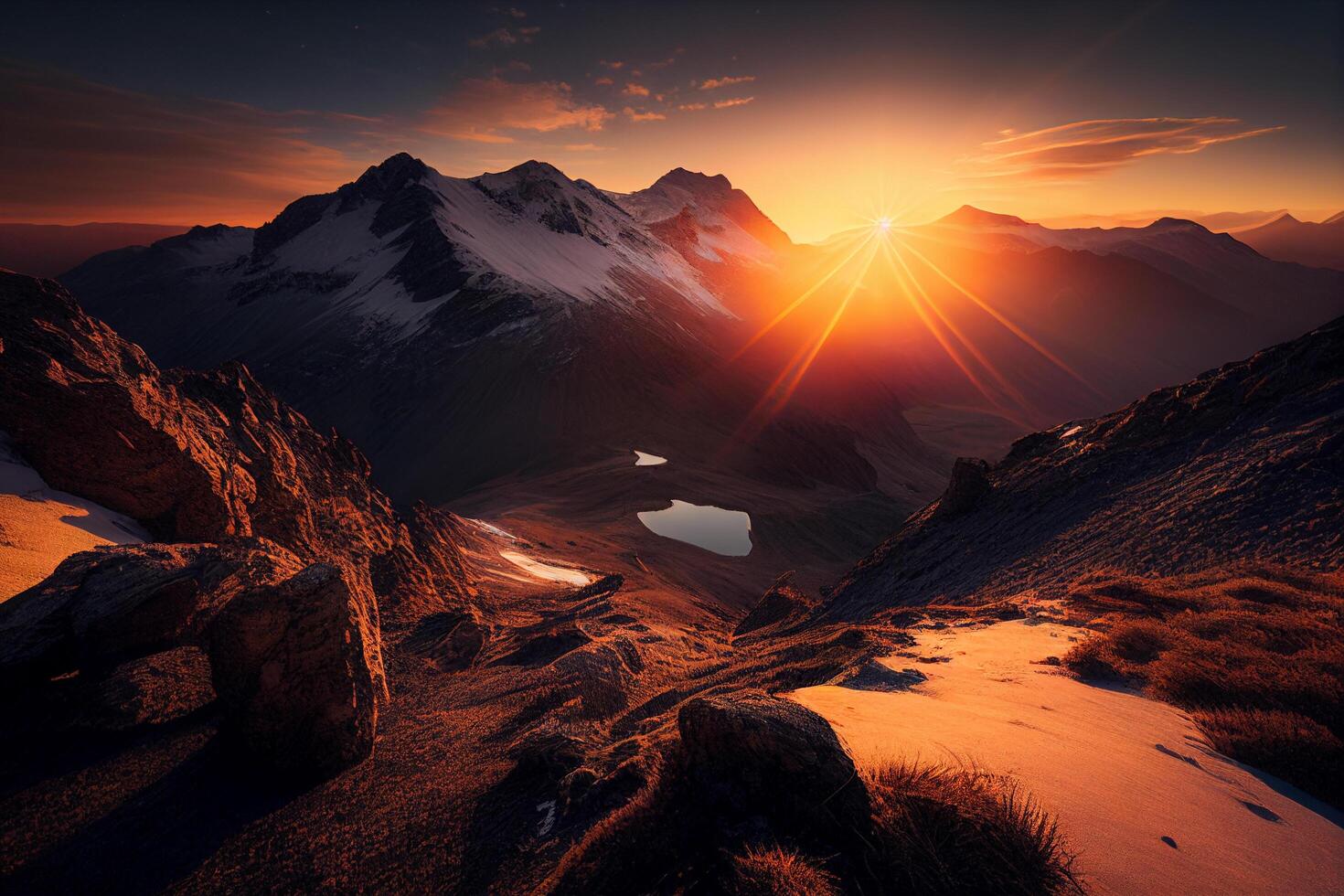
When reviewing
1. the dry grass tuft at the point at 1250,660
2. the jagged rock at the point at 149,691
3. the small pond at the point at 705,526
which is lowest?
the small pond at the point at 705,526

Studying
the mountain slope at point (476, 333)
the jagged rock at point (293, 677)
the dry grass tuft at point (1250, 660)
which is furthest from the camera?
the mountain slope at point (476, 333)

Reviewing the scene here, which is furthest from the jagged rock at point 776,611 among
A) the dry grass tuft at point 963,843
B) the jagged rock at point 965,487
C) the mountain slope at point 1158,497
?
the dry grass tuft at point 963,843

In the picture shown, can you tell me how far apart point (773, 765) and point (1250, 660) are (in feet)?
16.6

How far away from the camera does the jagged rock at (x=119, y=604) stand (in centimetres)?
529

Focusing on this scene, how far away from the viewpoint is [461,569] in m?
19.5

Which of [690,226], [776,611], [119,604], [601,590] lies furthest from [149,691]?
[690,226]

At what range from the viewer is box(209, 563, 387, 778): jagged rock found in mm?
5434

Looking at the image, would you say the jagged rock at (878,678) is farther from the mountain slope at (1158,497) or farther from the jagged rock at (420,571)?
the jagged rock at (420,571)

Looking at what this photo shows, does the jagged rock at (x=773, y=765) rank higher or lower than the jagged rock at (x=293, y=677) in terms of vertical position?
higher

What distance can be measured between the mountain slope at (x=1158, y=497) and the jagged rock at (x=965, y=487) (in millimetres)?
47

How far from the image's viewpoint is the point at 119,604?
5.87 metres

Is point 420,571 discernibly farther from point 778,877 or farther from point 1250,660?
point 1250,660

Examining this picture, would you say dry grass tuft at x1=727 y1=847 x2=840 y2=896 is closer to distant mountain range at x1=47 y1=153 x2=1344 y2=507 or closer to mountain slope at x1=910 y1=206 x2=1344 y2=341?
distant mountain range at x1=47 y1=153 x2=1344 y2=507

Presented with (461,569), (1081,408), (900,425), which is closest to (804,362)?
(900,425)
